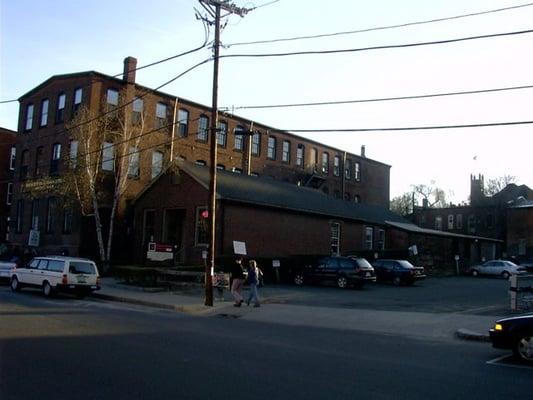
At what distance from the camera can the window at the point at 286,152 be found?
5786 cm

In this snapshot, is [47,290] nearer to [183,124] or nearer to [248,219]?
[248,219]

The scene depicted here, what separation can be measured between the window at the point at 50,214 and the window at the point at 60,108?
18.7ft

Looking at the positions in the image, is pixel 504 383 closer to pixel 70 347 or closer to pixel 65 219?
pixel 70 347

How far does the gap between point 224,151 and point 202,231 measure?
1671 cm

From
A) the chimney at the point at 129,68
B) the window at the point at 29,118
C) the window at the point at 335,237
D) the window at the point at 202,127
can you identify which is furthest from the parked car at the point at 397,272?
the window at the point at 29,118

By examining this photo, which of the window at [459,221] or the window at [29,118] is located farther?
the window at [459,221]

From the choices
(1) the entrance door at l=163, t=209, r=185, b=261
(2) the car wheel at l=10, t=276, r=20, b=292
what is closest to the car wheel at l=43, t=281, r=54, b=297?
(2) the car wheel at l=10, t=276, r=20, b=292

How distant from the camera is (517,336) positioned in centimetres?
1104

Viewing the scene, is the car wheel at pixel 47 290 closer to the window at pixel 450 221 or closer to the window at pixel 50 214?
the window at pixel 50 214

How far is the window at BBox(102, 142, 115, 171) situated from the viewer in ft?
127

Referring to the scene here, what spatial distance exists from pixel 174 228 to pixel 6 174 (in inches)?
1002

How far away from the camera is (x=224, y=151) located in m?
50.7

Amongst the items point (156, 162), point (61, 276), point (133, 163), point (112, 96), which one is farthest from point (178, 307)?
point (156, 162)

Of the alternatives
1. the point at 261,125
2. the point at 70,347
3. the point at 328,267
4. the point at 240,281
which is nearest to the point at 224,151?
the point at 261,125
